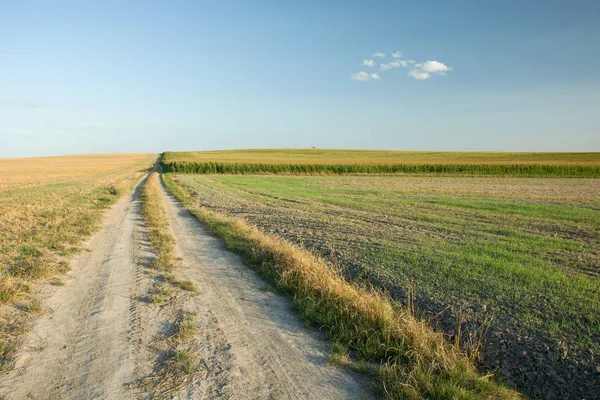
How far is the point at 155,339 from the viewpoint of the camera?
17.4 feet

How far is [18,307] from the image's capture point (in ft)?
21.0

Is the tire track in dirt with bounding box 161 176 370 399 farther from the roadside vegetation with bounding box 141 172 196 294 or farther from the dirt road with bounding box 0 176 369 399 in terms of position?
the roadside vegetation with bounding box 141 172 196 294

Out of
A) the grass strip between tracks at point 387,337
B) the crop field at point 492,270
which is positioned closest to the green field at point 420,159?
the crop field at point 492,270

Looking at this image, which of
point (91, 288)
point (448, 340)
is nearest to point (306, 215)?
point (91, 288)

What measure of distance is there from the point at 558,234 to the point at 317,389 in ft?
40.0

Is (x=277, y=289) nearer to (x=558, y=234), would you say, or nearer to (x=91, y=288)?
(x=91, y=288)

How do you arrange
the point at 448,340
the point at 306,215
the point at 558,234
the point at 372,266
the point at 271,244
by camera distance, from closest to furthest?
the point at 448,340
the point at 372,266
the point at 271,244
the point at 558,234
the point at 306,215

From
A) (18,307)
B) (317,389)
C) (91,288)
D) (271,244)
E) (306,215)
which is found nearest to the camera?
(317,389)

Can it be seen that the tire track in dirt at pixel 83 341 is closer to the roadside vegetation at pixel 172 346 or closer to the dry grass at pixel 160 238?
the roadside vegetation at pixel 172 346

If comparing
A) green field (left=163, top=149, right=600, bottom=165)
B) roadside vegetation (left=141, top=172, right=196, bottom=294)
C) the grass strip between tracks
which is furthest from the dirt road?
green field (left=163, top=149, right=600, bottom=165)

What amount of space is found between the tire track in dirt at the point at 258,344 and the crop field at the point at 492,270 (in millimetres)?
1958

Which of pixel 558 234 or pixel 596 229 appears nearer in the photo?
pixel 558 234

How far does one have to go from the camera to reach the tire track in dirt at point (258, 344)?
4.26 meters

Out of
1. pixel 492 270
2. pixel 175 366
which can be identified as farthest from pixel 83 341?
pixel 492 270
